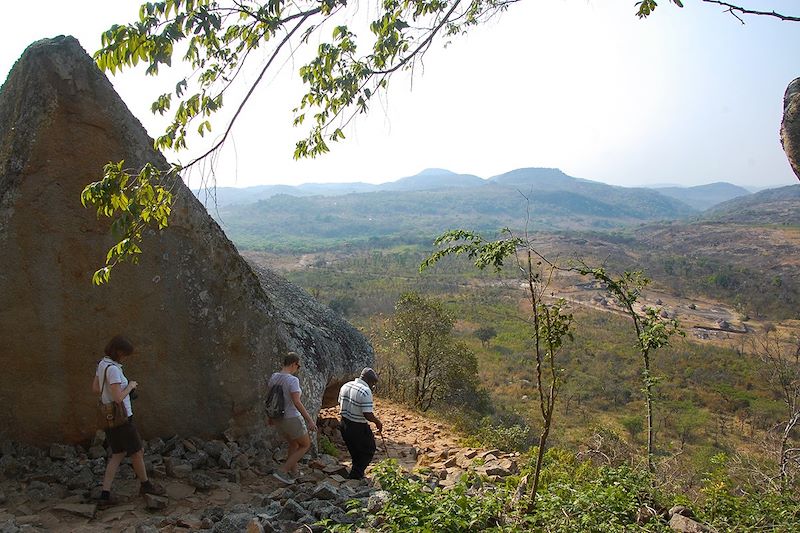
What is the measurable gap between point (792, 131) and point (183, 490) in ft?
20.7

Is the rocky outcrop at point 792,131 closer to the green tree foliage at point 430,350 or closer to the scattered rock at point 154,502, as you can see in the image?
the scattered rock at point 154,502

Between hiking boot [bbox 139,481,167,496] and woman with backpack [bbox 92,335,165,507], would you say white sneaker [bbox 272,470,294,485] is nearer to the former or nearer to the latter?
hiking boot [bbox 139,481,167,496]

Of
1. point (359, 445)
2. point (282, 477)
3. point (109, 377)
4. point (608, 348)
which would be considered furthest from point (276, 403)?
point (608, 348)

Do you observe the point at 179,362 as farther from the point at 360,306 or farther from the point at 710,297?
the point at 710,297


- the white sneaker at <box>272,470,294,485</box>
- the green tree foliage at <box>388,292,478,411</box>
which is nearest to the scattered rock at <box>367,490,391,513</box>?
the white sneaker at <box>272,470,294,485</box>

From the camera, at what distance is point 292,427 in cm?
599

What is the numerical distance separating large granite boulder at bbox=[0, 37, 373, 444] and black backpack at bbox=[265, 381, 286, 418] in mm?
605

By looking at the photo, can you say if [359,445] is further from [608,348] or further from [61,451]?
[608,348]

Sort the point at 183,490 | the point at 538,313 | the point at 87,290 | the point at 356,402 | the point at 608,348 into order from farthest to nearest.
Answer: the point at 608,348
the point at 356,402
the point at 87,290
the point at 183,490
the point at 538,313

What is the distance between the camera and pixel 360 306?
174 feet

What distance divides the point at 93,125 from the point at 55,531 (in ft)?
12.8

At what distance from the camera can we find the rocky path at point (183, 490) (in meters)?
4.61

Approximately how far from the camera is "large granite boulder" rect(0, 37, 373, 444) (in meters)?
5.48

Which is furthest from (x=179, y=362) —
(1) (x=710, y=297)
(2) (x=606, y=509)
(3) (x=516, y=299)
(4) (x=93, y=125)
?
(1) (x=710, y=297)
